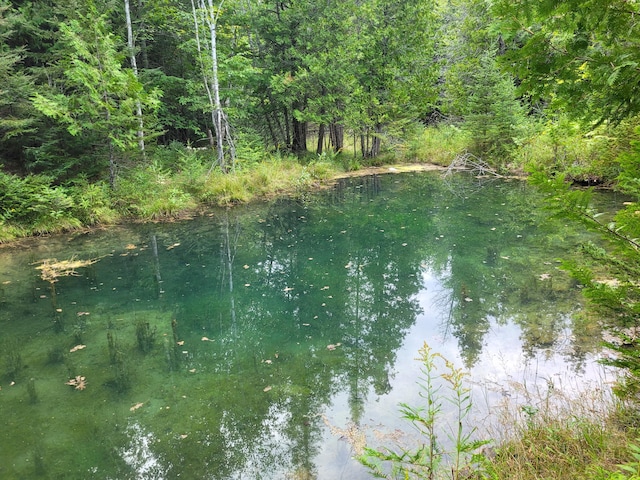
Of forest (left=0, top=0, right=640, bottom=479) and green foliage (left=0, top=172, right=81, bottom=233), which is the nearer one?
forest (left=0, top=0, right=640, bottom=479)

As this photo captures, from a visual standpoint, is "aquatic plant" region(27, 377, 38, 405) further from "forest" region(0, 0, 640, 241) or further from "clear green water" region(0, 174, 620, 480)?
"forest" region(0, 0, 640, 241)

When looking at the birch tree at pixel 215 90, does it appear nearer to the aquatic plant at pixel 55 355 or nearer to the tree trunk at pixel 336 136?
the tree trunk at pixel 336 136

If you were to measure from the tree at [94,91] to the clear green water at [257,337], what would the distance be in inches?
106

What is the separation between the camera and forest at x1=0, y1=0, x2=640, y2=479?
89.8 inches

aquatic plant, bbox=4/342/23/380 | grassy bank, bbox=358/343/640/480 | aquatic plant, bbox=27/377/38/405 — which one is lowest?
aquatic plant, bbox=27/377/38/405

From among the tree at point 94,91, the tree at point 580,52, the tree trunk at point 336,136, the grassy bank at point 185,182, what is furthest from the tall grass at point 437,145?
the tree at point 580,52

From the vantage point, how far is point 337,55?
16.2m

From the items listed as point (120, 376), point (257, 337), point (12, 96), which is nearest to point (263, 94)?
point (12, 96)

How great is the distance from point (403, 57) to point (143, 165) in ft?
40.6

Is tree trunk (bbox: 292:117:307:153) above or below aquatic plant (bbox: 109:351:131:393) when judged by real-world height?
above

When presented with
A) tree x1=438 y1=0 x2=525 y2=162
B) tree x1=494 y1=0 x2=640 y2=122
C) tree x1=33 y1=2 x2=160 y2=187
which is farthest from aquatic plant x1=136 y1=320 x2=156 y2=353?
tree x1=438 y1=0 x2=525 y2=162

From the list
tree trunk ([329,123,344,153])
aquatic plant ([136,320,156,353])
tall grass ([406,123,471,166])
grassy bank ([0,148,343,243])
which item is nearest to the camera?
aquatic plant ([136,320,156,353])

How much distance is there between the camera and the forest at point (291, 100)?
228 centimetres

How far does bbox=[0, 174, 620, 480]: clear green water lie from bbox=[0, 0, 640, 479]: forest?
917 millimetres
